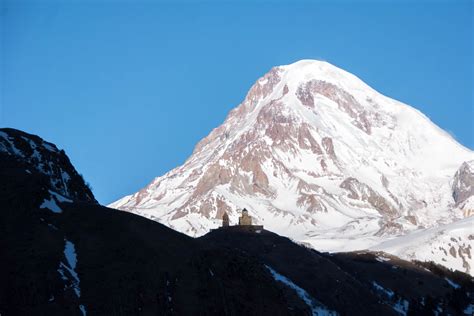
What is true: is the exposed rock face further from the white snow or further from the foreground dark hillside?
the white snow

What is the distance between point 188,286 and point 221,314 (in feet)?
23.0

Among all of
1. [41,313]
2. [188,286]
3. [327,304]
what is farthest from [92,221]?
[327,304]

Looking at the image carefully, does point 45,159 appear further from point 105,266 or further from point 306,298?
point 306,298

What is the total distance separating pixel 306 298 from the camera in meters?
179

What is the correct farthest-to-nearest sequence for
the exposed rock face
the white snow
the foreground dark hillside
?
the exposed rock face, the white snow, the foreground dark hillside

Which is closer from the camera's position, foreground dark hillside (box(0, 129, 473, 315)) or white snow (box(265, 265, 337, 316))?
foreground dark hillside (box(0, 129, 473, 315))

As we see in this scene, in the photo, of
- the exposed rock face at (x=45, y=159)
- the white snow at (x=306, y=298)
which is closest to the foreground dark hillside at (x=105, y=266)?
the white snow at (x=306, y=298)

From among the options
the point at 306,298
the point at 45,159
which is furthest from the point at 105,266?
the point at 45,159

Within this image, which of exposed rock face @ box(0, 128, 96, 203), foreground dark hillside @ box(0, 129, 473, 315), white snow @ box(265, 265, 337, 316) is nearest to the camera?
foreground dark hillside @ box(0, 129, 473, 315)

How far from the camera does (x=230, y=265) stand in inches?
6097

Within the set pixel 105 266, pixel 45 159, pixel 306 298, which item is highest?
pixel 45 159

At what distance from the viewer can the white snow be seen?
175375mm

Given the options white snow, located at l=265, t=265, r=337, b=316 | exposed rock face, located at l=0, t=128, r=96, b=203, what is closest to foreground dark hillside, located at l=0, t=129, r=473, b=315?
white snow, located at l=265, t=265, r=337, b=316

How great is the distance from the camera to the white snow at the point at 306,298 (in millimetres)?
175375
